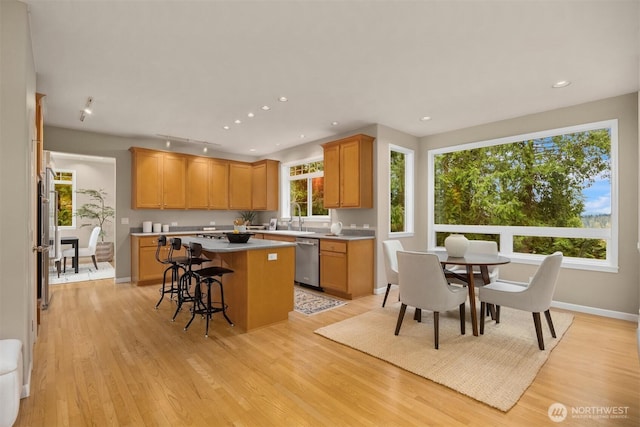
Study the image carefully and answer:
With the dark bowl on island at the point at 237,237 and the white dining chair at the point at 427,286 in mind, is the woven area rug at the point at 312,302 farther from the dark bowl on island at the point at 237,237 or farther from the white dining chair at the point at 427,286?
the white dining chair at the point at 427,286

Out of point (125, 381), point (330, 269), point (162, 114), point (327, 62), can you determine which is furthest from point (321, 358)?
point (162, 114)

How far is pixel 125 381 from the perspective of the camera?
92.4 inches

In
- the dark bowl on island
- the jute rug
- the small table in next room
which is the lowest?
the jute rug

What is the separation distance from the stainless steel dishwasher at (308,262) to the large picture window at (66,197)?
706cm

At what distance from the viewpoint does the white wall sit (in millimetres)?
2086

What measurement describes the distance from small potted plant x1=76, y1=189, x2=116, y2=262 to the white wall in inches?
273

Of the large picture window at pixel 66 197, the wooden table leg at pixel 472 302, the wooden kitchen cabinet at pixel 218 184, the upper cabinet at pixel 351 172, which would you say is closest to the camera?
the wooden table leg at pixel 472 302

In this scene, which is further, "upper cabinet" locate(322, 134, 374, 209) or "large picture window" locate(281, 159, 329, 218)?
"large picture window" locate(281, 159, 329, 218)

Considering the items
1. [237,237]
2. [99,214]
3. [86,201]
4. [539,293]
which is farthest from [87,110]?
[539,293]

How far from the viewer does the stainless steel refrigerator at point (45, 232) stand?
3381mm

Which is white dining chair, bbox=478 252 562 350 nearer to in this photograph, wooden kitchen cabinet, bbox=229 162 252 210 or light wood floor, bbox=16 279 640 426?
light wood floor, bbox=16 279 640 426

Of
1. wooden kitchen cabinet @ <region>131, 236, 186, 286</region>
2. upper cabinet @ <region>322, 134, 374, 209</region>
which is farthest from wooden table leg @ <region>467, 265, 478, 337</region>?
wooden kitchen cabinet @ <region>131, 236, 186, 286</region>

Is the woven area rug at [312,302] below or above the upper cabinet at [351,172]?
below

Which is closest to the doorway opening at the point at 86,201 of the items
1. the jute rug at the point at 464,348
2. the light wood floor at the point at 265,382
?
the light wood floor at the point at 265,382
